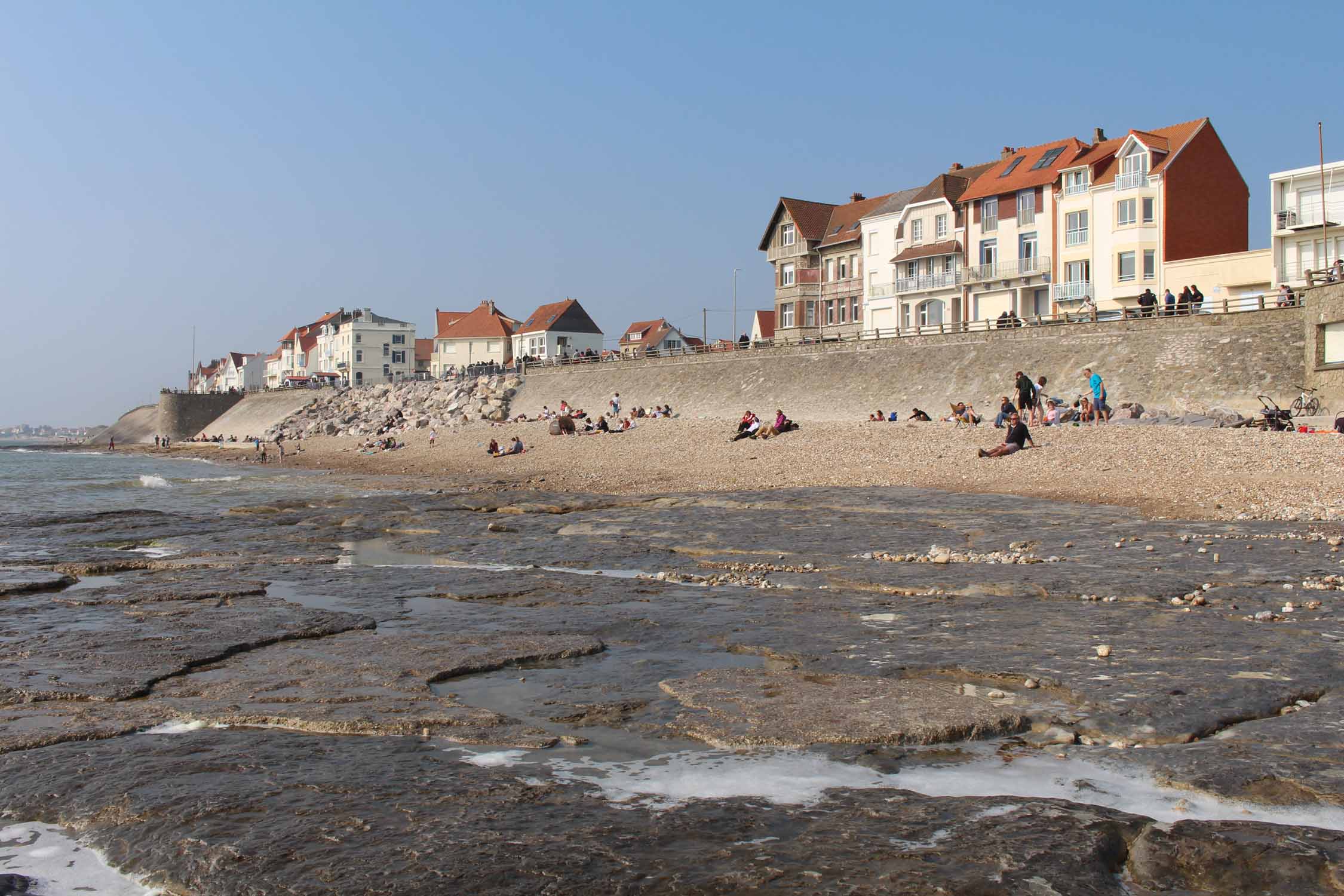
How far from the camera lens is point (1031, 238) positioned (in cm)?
5097

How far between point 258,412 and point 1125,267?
78049mm

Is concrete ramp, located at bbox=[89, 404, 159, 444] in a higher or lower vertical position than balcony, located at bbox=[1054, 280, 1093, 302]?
lower

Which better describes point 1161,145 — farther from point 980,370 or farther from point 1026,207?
point 980,370

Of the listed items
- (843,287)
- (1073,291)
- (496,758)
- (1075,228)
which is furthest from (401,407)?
(496,758)

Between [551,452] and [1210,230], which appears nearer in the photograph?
[551,452]

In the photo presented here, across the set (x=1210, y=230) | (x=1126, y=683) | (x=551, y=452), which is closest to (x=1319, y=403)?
(x=1210, y=230)

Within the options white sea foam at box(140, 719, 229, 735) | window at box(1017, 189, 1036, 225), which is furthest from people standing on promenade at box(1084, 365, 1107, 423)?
white sea foam at box(140, 719, 229, 735)

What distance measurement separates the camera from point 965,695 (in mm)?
6590

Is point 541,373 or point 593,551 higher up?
point 541,373

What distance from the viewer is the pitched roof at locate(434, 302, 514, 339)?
362 feet

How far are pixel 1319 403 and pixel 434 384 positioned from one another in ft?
197

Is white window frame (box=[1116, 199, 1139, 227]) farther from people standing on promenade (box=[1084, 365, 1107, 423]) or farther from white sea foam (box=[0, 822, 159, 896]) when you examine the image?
white sea foam (box=[0, 822, 159, 896])

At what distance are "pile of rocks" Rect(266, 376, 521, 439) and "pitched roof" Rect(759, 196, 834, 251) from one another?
Result: 783 inches

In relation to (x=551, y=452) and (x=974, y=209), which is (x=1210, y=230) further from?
(x=551, y=452)
